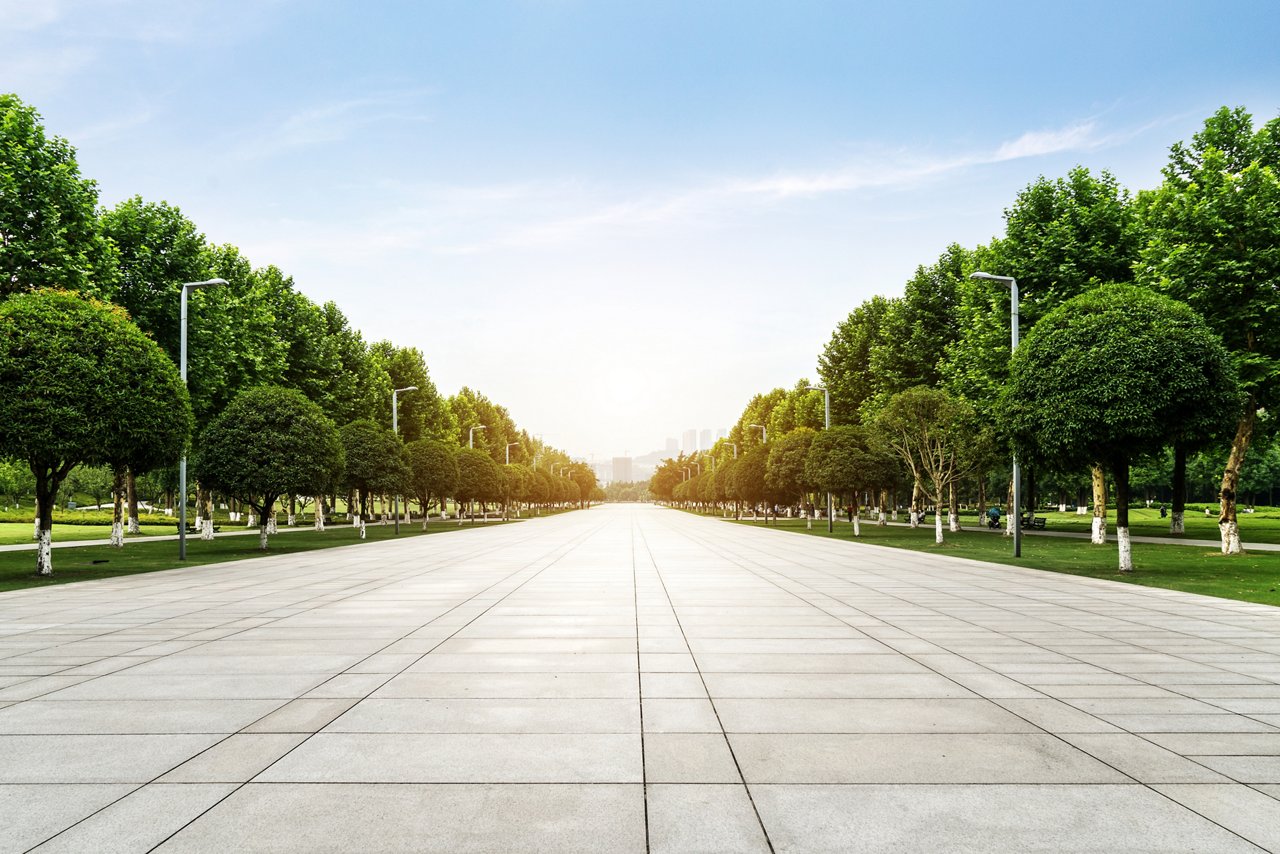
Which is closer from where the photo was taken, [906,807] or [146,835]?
[146,835]

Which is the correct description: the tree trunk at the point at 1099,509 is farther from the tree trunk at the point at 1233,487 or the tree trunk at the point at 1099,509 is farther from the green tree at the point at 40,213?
the green tree at the point at 40,213

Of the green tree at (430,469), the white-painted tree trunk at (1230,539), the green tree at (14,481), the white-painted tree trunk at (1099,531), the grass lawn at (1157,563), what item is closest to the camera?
the grass lawn at (1157,563)

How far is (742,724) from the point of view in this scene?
6.32m

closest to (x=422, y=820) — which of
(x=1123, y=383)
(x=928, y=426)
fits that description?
(x=1123, y=383)

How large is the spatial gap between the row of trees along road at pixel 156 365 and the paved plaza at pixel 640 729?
656 cm

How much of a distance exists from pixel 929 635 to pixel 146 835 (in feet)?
30.8

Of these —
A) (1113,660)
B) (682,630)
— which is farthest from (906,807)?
(682,630)

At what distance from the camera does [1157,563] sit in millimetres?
21953

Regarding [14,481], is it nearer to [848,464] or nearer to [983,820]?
A: [848,464]

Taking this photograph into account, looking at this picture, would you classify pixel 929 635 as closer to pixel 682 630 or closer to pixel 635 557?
pixel 682 630

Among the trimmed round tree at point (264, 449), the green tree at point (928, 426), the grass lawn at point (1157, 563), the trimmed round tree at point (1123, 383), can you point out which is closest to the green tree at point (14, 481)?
the trimmed round tree at point (264, 449)

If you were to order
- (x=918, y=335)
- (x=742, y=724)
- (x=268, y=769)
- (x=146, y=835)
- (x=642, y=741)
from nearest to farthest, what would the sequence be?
(x=146, y=835) → (x=268, y=769) → (x=642, y=741) → (x=742, y=724) → (x=918, y=335)

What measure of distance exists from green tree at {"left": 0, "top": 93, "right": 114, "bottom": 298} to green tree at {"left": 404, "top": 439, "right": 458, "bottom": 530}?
23.2 meters

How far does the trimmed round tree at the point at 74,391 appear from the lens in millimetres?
17203
